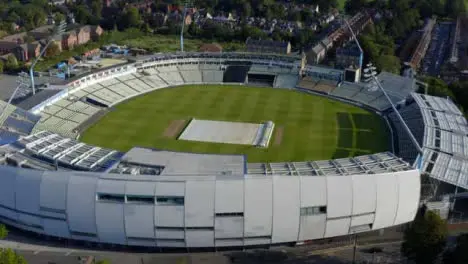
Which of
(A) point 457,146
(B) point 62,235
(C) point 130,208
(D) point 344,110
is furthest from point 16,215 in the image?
(D) point 344,110

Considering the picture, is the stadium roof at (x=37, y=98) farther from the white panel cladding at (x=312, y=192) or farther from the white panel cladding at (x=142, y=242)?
the white panel cladding at (x=312, y=192)

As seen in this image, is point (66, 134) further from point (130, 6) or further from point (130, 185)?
point (130, 6)

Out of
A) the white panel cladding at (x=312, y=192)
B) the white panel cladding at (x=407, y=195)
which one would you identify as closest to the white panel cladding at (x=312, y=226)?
the white panel cladding at (x=312, y=192)

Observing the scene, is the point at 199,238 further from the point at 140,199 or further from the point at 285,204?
the point at 285,204

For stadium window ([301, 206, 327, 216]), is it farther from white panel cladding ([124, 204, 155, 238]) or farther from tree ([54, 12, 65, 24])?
tree ([54, 12, 65, 24])

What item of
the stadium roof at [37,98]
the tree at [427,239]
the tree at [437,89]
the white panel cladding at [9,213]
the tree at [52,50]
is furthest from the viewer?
the tree at [52,50]

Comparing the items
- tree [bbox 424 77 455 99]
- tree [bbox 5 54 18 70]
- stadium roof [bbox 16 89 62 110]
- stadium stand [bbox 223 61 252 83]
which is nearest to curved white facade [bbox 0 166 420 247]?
stadium roof [bbox 16 89 62 110]
